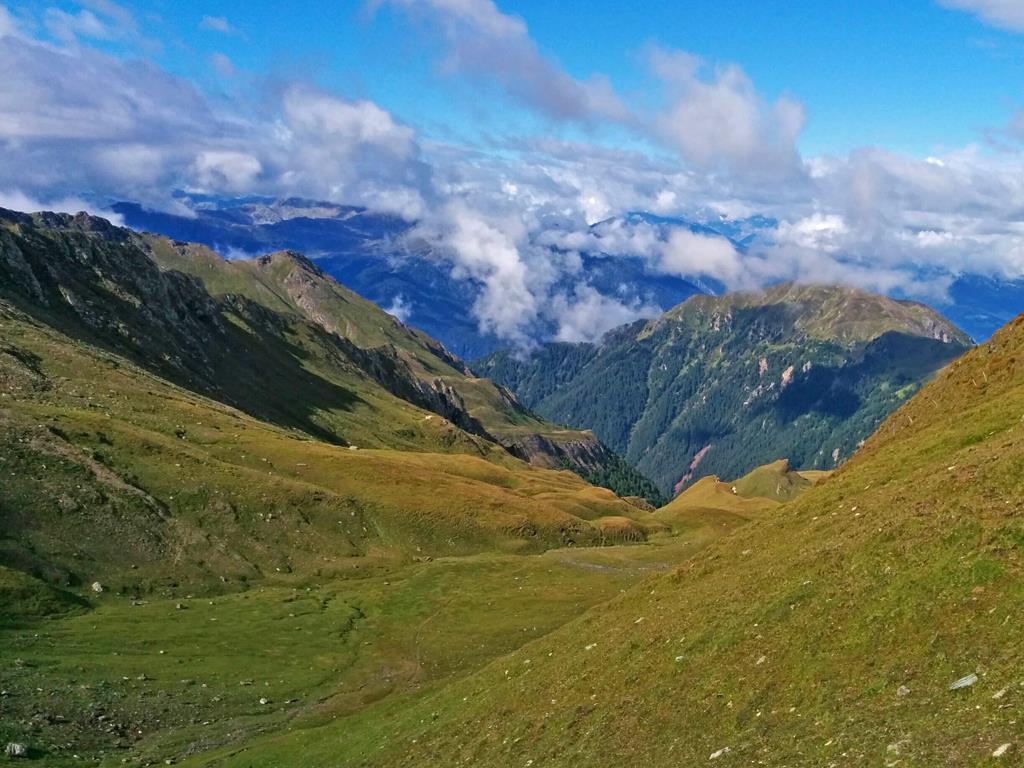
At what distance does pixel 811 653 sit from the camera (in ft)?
94.8

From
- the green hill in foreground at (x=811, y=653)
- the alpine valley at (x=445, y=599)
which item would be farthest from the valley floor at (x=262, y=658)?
the green hill in foreground at (x=811, y=653)

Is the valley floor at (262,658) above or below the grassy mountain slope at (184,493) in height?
below

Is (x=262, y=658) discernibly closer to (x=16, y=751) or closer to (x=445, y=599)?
(x=445, y=599)

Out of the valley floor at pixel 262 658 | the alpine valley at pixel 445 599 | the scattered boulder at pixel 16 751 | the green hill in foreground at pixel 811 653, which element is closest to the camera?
the green hill in foreground at pixel 811 653

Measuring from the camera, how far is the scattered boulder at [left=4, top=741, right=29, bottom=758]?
44281mm

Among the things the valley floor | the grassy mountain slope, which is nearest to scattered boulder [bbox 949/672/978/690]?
the valley floor

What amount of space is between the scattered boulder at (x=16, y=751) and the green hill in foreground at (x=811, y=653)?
967 cm

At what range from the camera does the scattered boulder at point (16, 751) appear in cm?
4428

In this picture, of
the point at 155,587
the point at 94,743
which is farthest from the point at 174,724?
the point at 155,587

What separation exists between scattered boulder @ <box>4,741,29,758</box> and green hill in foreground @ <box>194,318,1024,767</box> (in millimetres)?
9673

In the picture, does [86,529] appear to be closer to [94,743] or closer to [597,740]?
[94,743]

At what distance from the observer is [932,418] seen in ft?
184

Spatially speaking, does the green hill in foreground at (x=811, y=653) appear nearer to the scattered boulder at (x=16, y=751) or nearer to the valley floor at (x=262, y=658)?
the valley floor at (x=262, y=658)

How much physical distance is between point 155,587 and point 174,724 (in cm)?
3135
